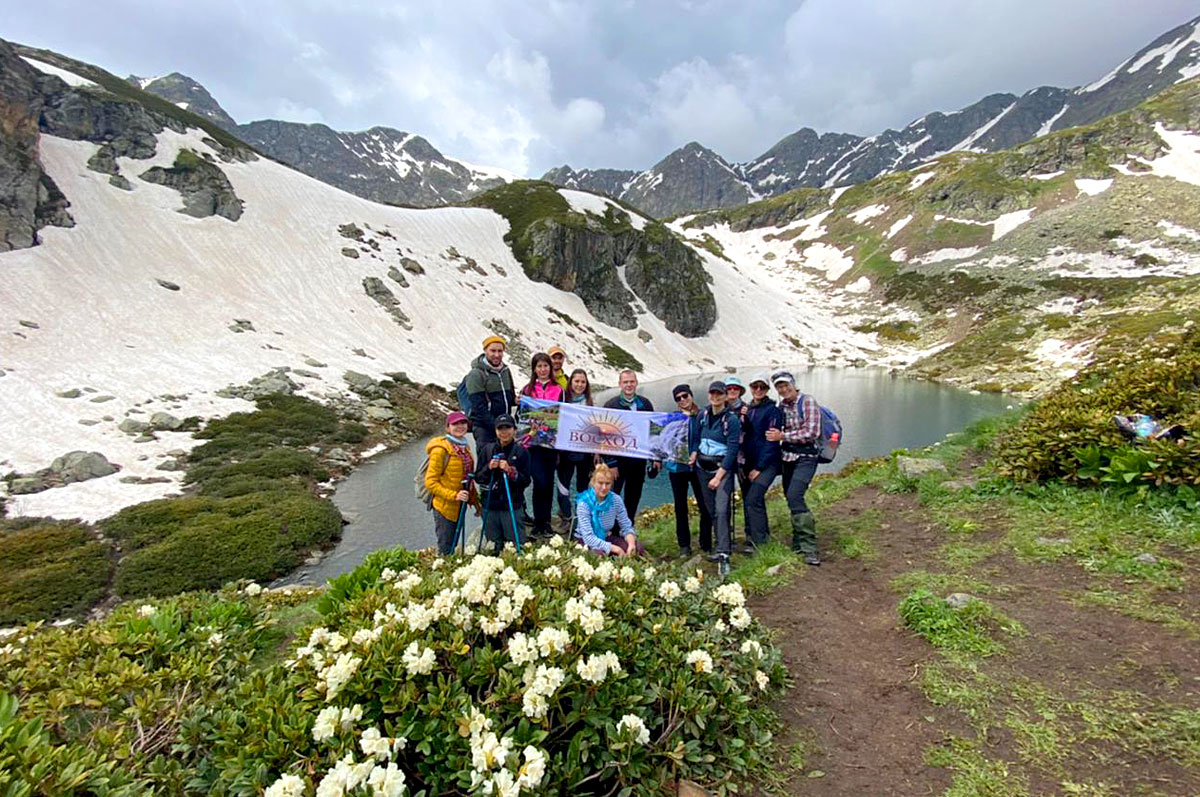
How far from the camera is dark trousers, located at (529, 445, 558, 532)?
1103 cm

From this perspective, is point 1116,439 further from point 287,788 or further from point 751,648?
point 287,788

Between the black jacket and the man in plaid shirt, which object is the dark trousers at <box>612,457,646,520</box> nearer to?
the black jacket

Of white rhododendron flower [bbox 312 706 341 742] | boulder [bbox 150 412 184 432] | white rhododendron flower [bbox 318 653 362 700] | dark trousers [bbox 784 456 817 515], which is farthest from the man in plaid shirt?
boulder [bbox 150 412 184 432]

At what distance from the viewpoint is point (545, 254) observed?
80.2 metres

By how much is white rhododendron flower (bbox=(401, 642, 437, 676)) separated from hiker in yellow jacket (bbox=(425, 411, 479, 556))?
5117mm

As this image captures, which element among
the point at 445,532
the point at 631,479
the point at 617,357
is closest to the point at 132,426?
the point at 445,532

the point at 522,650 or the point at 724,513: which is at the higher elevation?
the point at 522,650

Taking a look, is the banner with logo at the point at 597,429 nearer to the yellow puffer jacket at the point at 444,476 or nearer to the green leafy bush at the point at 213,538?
the yellow puffer jacket at the point at 444,476

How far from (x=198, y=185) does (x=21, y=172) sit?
54.1 ft

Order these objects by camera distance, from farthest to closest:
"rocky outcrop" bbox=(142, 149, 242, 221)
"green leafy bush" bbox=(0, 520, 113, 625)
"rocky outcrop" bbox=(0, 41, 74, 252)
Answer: "rocky outcrop" bbox=(142, 149, 242, 221), "rocky outcrop" bbox=(0, 41, 74, 252), "green leafy bush" bbox=(0, 520, 113, 625)

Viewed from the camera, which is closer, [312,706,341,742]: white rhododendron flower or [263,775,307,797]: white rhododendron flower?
[263,775,307,797]: white rhododendron flower

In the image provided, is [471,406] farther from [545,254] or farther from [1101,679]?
[545,254]

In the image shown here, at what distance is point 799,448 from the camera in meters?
9.41

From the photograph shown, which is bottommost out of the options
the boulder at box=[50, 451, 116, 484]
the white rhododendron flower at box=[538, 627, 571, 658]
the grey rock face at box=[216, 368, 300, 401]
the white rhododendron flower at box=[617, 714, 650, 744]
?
the boulder at box=[50, 451, 116, 484]
